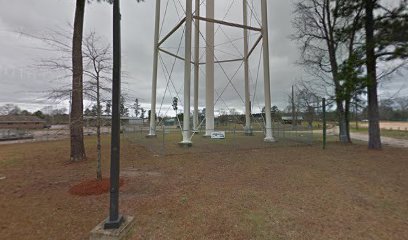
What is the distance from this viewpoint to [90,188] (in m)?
5.80

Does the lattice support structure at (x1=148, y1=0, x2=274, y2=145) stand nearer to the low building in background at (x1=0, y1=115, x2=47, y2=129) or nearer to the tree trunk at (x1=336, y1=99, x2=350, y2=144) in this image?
the tree trunk at (x1=336, y1=99, x2=350, y2=144)

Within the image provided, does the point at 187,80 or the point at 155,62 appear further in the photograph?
the point at 155,62

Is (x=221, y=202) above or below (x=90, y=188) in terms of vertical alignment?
below

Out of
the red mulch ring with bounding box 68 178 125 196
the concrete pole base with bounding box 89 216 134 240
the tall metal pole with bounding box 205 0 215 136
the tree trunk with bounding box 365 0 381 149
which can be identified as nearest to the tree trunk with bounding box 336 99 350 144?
the tree trunk with bounding box 365 0 381 149

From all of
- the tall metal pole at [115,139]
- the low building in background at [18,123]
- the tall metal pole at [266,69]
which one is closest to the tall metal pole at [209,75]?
the tall metal pole at [266,69]

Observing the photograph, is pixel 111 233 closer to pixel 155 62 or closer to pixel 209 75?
pixel 209 75

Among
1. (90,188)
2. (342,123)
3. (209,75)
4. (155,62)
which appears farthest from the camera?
(155,62)

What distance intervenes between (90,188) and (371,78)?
14.8 meters

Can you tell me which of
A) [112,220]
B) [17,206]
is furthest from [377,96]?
[17,206]

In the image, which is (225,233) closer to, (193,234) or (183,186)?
(193,234)

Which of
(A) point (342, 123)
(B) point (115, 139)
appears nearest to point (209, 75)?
(A) point (342, 123)

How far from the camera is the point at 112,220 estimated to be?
143 inches

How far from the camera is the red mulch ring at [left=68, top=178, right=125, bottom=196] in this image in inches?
219

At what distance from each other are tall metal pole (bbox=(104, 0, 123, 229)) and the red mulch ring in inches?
86.5
